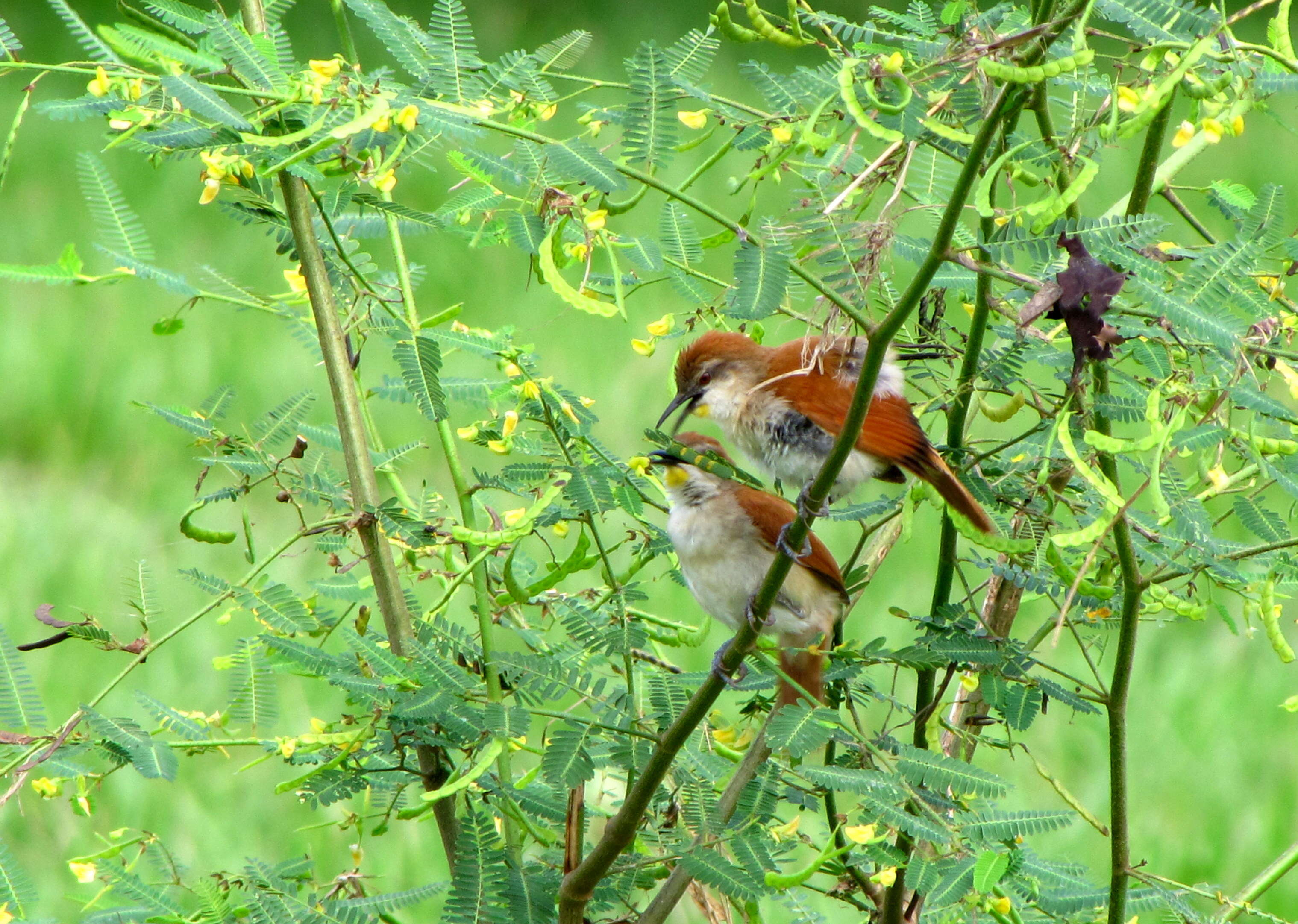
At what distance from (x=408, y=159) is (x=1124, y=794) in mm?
1309

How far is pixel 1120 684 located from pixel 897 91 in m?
0.85

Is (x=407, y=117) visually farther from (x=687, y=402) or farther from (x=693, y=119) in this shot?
(x=687, y=402)

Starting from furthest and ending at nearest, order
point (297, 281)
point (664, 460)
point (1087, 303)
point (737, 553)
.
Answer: point (737, 553)
point (664, 460)
point (297, 281)
point (1087, 303)

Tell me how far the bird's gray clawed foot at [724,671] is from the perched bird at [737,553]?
0.85ft

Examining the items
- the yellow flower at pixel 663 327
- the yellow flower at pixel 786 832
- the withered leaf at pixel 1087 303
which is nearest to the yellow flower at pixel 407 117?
the yellow flower at pixel 663 327

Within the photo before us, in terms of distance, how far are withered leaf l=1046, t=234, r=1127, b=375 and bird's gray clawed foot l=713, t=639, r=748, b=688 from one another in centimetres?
55

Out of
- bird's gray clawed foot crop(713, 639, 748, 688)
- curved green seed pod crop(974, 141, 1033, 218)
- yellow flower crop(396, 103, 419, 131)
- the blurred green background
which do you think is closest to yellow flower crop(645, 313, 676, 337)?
bird's gray clawed foot crop(713, 639, 748, 688)

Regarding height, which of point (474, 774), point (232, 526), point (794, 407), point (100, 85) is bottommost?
point (474, 774)

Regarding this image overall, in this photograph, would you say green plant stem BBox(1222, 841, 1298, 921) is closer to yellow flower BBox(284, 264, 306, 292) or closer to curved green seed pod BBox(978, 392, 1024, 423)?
curved green seed pod BBox(978, 392, 1024, 423)

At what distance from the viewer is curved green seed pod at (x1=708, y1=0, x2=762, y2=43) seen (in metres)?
1.49

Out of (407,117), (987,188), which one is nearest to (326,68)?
(407,117)

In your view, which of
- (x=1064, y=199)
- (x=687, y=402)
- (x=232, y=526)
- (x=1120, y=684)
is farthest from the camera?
(x=232, y=526)

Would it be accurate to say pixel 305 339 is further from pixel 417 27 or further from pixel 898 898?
pixel 898 898

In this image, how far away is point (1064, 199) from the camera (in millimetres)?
1238
